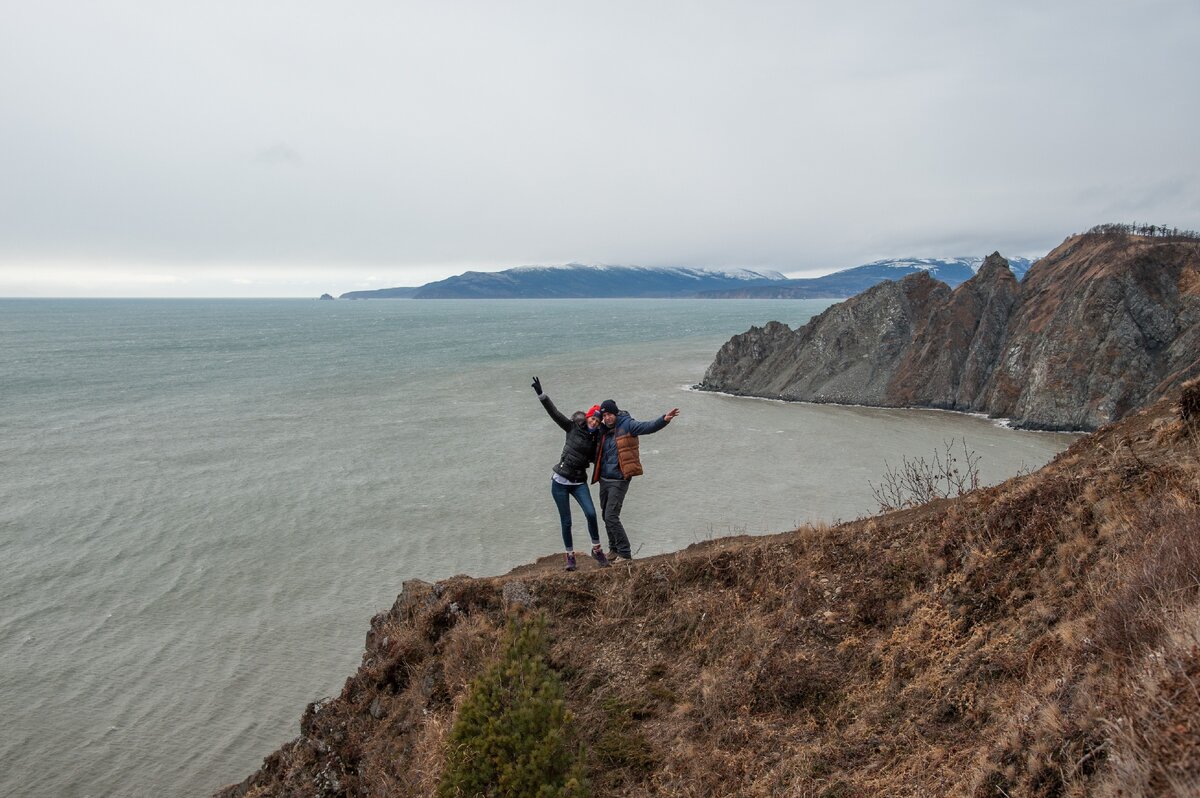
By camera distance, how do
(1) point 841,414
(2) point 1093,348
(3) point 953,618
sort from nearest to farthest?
(3) point 953,618
(2) point 1093,348
(1) point 841,414

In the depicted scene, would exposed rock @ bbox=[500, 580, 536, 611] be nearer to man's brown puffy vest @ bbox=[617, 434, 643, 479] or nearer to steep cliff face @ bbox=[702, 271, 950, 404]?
man's brown puffy vest @ bbox=[617, 434, 643, 479]

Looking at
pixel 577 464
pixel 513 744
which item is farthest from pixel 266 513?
pixel 513 744

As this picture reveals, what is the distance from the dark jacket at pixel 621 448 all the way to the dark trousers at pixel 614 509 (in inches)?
4.3

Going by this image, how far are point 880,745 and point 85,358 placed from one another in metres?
99.6

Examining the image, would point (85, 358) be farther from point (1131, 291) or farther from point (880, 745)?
point (1131, 291)

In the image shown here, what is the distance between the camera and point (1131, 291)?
47.9 m

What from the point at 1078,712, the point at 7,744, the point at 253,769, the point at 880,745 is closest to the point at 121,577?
the point at 7,744

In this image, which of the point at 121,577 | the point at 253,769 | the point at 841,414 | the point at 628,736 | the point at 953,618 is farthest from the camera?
the point at 841,414

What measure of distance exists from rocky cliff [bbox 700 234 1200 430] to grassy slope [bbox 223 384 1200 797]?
144 feet

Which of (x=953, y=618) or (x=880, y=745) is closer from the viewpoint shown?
(x=880, y=745)

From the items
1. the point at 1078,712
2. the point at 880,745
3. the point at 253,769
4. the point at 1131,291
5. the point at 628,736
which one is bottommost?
the point at 253,769

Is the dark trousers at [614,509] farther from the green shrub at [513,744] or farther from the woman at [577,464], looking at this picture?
the green shrub at [513,744]

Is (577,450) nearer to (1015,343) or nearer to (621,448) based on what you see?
(621,448)

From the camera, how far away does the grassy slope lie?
167 inches
